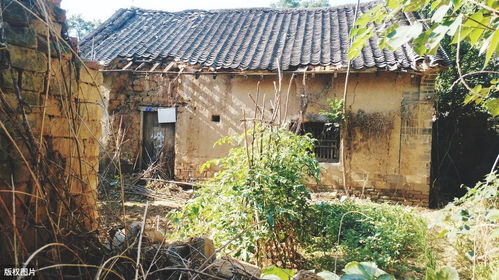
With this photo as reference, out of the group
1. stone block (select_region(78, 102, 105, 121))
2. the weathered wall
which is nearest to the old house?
the weathered wall

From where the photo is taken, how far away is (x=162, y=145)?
27.6 ft

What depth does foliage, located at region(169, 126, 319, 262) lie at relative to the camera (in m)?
3.05

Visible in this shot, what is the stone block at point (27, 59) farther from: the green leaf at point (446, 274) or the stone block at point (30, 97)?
the green leaf at point (446, 274)

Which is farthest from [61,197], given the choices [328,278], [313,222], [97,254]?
[313,222]

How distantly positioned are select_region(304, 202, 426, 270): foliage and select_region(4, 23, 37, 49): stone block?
3.07m

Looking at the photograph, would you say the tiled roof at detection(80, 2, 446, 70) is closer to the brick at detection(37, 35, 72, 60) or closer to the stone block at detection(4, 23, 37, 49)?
the brick at detection(37, 35, 72, 60)

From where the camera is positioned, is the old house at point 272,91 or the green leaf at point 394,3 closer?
the green leaf at point 394,3

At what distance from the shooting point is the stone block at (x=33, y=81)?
1.92 metres

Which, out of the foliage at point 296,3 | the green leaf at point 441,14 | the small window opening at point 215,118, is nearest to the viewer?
the green leaf at point 441,14

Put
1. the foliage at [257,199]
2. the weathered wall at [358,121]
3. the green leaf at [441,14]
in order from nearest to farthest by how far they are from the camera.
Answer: the green leaf at [441,14] → the foliage at [257,199] → the weathered wall at [358,121]

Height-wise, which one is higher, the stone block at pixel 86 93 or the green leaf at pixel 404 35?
the green leaf at pixel 404 35

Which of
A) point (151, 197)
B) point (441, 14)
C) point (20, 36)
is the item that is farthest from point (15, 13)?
point (151, 197)

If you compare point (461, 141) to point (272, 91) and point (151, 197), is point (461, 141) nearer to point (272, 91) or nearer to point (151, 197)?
point (272, 91)

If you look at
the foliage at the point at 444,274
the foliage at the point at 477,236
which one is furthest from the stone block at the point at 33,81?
the foliage at the point at 477,236
